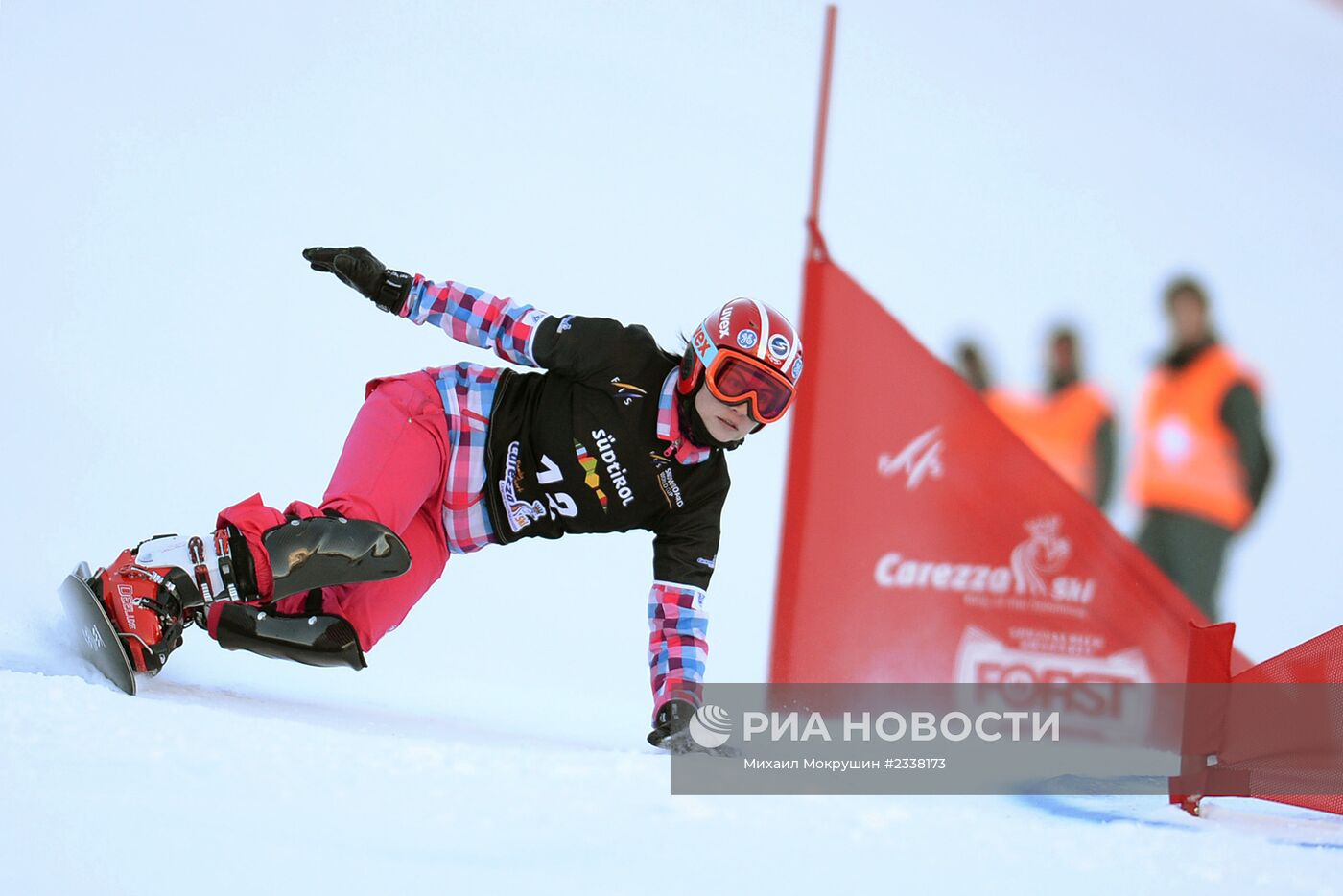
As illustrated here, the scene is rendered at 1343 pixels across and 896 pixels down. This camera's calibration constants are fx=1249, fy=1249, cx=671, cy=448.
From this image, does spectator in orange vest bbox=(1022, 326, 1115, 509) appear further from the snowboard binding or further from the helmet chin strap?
the snowboard binding

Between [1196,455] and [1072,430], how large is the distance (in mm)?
550

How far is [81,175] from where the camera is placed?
3854 millimetres

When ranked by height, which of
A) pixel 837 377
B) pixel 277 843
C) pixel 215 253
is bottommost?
pixel 277 843

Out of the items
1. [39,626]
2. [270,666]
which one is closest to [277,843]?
[39,626]

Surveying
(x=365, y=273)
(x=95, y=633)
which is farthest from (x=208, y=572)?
(x=365, y=273)

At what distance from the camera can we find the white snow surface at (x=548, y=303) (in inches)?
60.8

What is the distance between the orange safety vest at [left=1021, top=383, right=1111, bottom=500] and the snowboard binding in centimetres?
342

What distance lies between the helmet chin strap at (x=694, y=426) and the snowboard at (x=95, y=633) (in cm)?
110

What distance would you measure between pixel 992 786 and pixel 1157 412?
335 centimetres

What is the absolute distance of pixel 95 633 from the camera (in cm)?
210

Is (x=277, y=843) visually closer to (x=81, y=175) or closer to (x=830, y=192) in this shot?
(x=81, y=175)

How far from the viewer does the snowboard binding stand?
82.8 inches

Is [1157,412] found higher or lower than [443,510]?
higher

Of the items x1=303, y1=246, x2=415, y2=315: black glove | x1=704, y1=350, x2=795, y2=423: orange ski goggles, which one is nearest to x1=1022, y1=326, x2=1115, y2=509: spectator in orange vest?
x1=704, y1=350, x2=795, y2=423: orange ski goggles
